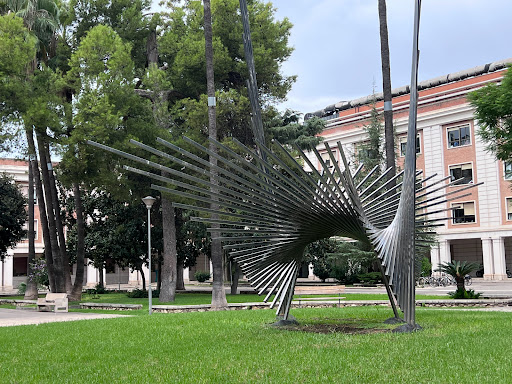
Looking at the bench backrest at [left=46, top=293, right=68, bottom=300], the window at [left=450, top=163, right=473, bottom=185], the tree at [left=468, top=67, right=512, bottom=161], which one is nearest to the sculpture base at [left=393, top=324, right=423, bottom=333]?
the tree at [left=468, top=67, right=512, bottom=161]

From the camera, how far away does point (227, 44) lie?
967 inches

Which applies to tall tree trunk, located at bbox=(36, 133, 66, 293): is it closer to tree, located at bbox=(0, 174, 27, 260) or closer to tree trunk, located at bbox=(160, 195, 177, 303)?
tree trunk, located at bbox=(160, 195, 177, 303)

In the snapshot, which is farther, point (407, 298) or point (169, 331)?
point (169, 331)

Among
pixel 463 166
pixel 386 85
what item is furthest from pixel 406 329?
pixel 463 166

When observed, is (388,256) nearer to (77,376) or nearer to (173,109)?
(77,376)

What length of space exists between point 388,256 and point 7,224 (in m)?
30.2

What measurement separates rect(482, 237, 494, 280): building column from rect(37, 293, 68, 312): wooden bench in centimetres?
3025

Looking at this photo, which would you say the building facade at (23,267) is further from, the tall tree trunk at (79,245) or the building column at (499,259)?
the building column at (499,259)

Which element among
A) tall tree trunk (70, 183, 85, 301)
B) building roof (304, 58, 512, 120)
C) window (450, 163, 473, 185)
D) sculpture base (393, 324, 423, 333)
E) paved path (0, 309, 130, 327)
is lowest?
paved path (0, 309, 130, 327)

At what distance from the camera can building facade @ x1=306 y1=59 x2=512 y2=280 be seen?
4216cm

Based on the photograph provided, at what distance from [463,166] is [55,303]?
31.7 metres

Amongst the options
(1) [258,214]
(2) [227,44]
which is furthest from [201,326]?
(2) [227,44]

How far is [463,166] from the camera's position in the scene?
145 feet

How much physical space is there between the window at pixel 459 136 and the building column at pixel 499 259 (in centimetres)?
701
